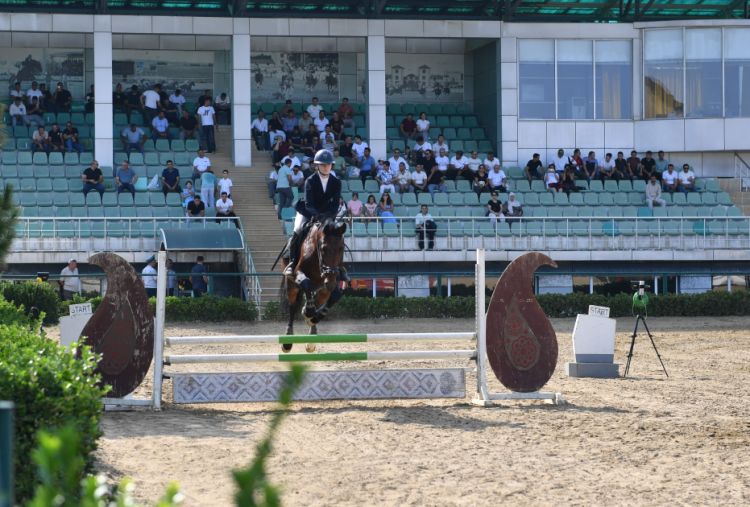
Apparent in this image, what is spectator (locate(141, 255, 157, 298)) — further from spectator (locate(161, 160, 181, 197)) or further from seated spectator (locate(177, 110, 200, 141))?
seated spectator (locate(177, 110, 200, 141))

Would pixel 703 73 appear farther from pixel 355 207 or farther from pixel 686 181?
pixel 355 207

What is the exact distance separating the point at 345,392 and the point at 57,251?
17101 millimetres

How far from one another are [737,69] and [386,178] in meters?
12.3

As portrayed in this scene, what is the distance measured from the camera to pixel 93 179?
30.8m

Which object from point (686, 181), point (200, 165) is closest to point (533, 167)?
point (686, 181)

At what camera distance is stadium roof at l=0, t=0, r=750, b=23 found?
116ft

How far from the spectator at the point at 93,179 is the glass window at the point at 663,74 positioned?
16.7m

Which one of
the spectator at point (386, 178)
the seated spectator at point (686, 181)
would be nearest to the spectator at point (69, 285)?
the spectator at point (386, 178)

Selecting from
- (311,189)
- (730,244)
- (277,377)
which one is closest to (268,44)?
(730,244)

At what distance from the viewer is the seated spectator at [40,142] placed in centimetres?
3266

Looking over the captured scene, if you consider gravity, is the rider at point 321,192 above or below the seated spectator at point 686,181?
below

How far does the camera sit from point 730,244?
31547mm

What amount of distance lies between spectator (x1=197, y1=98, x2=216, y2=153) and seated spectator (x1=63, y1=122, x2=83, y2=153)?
3.40 meters

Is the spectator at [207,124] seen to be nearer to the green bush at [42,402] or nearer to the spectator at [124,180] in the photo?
the spectator at [124,180]
